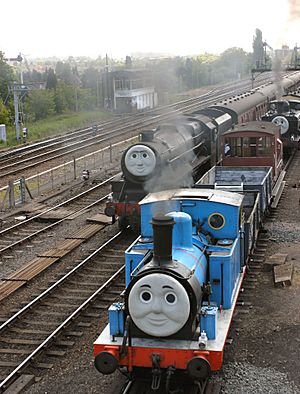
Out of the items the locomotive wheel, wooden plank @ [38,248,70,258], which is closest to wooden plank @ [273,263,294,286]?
the locomotive wheel

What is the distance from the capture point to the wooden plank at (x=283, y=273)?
12.3 meters

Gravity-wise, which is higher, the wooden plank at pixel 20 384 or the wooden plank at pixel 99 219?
the wooden plank at pixel 99 219

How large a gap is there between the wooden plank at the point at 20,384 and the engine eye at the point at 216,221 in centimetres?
368

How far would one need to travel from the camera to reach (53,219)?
60.3 feet

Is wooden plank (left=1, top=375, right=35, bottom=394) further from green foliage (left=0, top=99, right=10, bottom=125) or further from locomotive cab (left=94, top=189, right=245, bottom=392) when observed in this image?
green foliage (left=0, top=99, right=10, bottom=125)

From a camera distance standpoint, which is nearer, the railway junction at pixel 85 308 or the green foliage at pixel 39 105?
the railway junction at pixel 85 308

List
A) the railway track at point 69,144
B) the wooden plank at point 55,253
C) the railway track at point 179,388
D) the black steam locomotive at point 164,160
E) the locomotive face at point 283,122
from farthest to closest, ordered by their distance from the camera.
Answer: the locomotive face at point 283,122 → the railway track at point 69,144 → the black steam locomotive at point 164,160 → the wooden plank at point 55,253 → the railway track at point 179,388

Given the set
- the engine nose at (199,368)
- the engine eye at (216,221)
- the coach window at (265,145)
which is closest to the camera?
the engine nose at (199,368)

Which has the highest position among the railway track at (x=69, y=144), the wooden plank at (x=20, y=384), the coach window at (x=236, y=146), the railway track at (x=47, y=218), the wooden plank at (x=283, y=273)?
the coach window at (x=236, y=146)

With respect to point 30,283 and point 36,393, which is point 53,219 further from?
point 36,393

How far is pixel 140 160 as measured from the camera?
52.6 ft

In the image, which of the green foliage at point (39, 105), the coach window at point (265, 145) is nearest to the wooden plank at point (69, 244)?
the coach window at point (265, 145)

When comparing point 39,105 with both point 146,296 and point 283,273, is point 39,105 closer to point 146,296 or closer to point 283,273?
point 283,273

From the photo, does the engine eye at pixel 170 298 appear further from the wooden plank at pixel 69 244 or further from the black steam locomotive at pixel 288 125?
the black steam locomotive at pixel 288 125
